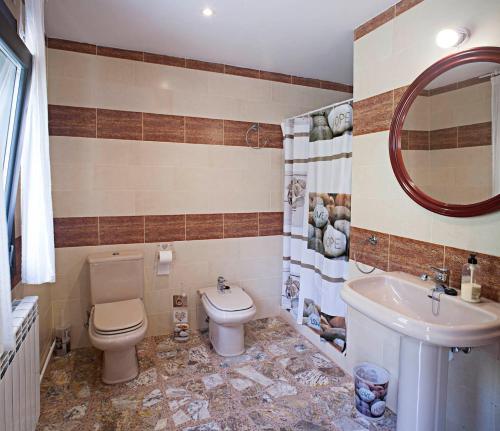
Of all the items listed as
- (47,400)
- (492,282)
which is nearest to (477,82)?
(492,282)

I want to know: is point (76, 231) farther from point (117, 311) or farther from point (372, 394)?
point (372, 394)

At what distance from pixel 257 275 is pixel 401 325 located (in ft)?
6.77

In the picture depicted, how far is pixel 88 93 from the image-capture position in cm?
265

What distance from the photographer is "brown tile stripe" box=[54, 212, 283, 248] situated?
267cm

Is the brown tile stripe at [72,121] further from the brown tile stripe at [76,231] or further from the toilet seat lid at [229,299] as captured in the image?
the toilet seat lid at [229,299]

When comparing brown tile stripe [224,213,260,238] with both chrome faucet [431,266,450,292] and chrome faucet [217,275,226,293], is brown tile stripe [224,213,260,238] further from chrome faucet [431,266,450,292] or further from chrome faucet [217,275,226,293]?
chrome faucet [431,266,450,292]

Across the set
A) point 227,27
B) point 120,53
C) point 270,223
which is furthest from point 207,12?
point 270,223

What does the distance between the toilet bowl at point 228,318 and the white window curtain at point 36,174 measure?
1241 mm

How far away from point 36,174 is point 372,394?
2291 mm

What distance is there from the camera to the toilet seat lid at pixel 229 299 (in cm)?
259

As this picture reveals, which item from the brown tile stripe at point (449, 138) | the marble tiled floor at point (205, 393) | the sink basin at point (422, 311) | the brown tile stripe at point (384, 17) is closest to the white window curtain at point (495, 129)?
the brown tile stripe at point (449, 138)

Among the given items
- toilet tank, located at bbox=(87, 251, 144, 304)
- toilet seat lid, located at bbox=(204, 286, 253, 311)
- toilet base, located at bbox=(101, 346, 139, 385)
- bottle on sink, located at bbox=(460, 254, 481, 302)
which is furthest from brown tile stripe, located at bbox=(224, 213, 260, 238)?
bottle on sink, located at bbox=(460, 254, 481, 302)

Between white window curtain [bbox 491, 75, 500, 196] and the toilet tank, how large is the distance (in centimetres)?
241

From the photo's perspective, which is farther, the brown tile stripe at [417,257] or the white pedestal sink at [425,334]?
the brown tile stripe at [417,257]
